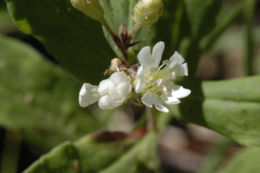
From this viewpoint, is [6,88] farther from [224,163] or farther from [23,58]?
[224,163]

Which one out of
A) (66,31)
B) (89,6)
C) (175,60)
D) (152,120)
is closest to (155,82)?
(175,60)

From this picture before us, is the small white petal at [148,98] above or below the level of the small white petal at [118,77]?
below

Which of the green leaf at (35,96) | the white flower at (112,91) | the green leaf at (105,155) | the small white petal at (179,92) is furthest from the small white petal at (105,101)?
the green leaf at (35,96)

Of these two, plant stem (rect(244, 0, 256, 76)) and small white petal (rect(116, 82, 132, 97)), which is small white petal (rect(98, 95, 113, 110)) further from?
plant stem (rect(244, 0, 256, 76))

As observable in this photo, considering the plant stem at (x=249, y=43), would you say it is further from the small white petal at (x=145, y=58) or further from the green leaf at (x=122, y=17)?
the small white petal at (x=145, y=58)

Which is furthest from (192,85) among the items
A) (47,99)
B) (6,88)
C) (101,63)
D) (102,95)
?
(6,88)

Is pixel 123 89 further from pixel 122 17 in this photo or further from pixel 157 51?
pixel 122 17
